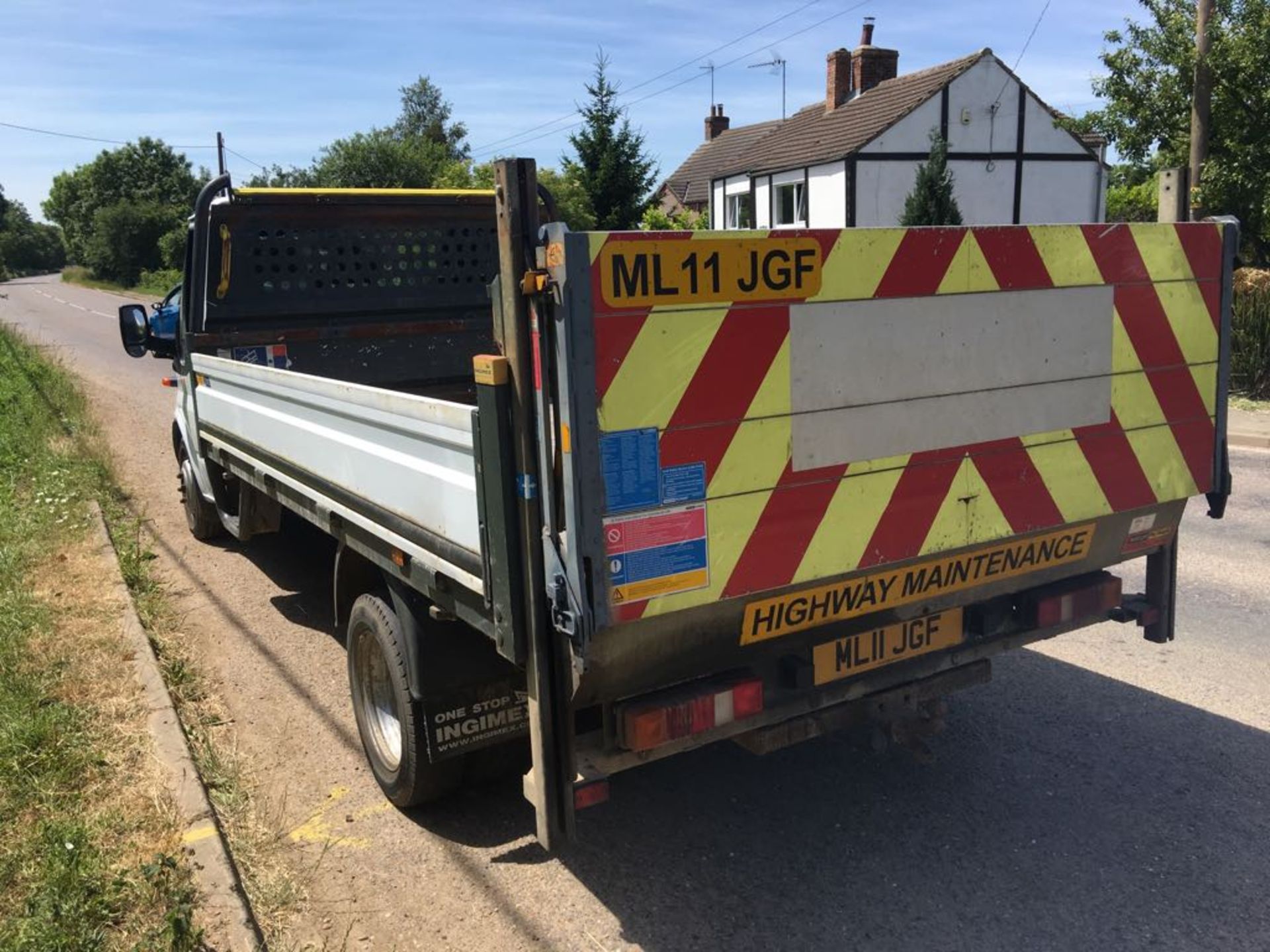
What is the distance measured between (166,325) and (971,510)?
6435mm

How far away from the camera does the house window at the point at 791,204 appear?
31.3m

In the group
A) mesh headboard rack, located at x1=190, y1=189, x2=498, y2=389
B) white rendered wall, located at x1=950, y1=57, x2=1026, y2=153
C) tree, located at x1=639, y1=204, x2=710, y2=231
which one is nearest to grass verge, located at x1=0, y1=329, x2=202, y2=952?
mesh headboard rack, located at x1=190, y1=189, x2=498, y2=389

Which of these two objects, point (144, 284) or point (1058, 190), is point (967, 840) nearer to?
point (1058, 190)

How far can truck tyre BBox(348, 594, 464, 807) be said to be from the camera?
356cm

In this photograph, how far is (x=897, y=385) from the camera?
303 cm

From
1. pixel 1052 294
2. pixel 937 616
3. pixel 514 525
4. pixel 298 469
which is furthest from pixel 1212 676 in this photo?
pixel 298 469

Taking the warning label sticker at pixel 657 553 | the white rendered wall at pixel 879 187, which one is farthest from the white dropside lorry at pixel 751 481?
the white rendered wall at pixel 879 187

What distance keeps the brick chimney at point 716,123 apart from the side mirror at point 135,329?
4770 cm

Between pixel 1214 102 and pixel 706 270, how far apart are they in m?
15.9

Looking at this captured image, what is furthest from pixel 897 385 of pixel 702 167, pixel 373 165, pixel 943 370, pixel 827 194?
pixel 373 165

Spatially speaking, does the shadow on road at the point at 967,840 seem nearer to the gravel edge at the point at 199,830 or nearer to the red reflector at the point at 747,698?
the red reflector at the point at 747,698

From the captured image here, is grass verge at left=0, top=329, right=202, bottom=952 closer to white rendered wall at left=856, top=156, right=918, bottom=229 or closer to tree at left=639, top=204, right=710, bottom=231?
tree at left=639, top=204, right=710, bottom=231

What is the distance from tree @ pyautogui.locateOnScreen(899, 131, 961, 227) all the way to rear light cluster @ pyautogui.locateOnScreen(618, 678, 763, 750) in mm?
23062

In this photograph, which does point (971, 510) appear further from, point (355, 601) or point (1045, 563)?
point (355, 601)
